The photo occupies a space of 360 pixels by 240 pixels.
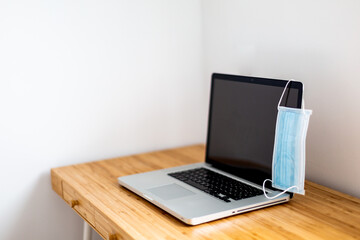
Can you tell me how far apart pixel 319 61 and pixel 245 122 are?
0.26 metres

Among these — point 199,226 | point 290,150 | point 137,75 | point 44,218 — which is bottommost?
point 44,218

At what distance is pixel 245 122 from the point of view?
3.82 ft

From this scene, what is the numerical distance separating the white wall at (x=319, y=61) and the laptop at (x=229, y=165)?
147 millimetres

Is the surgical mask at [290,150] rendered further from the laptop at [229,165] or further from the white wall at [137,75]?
the white wall at [137,75]

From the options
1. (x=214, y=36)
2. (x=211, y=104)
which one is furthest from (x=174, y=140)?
(x=214, y=36)

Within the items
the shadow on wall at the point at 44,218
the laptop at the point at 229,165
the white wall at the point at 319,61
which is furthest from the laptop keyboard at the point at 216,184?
the shadow on wall at the point at 44,218

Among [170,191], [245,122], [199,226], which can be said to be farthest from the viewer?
[245,122]

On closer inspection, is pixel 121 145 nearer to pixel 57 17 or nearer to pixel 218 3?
pixel 57 17

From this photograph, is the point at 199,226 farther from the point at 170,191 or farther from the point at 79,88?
the point at 79,88

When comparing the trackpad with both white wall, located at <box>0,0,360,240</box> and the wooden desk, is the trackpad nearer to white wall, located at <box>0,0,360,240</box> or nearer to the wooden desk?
the wooden desk

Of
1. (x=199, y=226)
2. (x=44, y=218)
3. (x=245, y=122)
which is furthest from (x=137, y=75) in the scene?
(x=199, y=226)

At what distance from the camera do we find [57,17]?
4.06 feet

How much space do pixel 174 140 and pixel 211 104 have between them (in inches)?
12.1

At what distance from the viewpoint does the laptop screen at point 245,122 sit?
1077 millimetres
